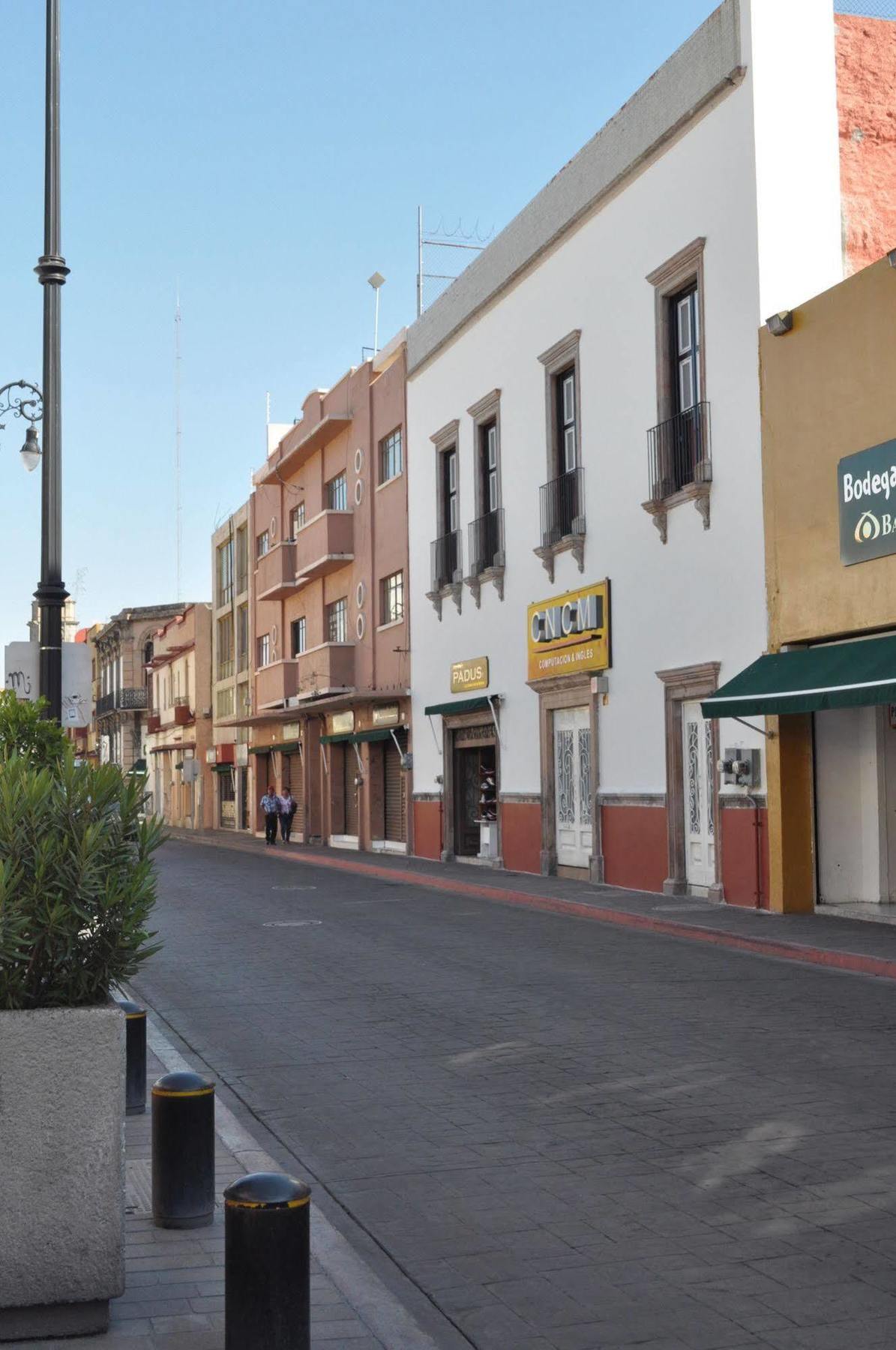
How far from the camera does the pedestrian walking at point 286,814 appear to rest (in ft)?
141

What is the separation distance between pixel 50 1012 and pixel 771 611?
1388 centimetres

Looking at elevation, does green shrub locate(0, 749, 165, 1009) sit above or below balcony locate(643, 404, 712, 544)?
below

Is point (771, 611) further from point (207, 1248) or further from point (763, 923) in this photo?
point (207, 1248)

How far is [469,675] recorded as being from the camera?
28.7 meters

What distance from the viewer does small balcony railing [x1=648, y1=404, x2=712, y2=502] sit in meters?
19.2

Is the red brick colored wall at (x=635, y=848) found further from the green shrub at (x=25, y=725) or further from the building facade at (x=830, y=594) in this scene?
the green shrub at (x=25, y=725)

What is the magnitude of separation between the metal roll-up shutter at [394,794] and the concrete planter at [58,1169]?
2893cm

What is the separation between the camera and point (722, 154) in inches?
734

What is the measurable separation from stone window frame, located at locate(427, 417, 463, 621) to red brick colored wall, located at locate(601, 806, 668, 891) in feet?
27.1

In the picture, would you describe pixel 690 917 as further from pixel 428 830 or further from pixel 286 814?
pixel 286 814

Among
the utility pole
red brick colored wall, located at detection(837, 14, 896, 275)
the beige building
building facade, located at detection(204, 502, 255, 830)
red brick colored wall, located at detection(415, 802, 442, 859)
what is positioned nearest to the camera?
the utility pole

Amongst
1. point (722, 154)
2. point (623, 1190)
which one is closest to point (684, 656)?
point (722, 154)

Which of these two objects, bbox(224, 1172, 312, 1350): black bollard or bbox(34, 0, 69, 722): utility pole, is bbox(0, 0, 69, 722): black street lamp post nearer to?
bbox(34, 0, 69, 722): utility pole

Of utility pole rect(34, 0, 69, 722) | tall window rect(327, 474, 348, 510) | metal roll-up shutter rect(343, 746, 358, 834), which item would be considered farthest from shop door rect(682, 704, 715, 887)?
tall window rect(327, 474, 348, 510)
